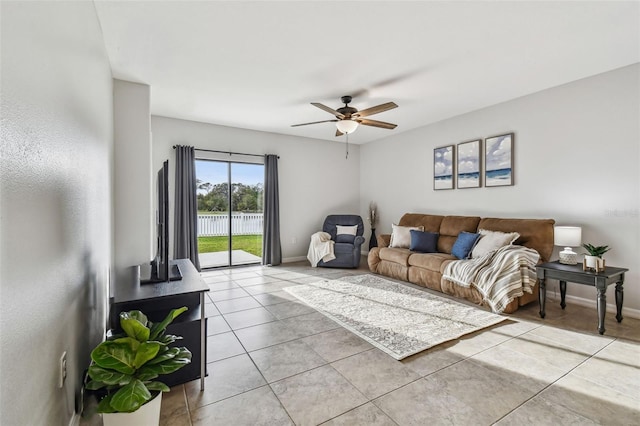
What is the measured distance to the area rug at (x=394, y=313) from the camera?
262cm

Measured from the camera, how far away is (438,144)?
5.18 metres

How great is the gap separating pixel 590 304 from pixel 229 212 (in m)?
5.48

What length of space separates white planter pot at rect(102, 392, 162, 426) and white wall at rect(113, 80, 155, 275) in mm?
2481

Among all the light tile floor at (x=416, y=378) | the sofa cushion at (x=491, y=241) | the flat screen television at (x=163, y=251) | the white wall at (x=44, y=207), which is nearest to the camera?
the white wall at (x=44, y=207)

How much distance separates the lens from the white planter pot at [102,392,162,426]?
132 centimetres

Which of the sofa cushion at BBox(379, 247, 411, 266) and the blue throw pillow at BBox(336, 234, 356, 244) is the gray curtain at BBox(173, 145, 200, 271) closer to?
the blue throw pillow at BBox(336, 234, 356, 244)

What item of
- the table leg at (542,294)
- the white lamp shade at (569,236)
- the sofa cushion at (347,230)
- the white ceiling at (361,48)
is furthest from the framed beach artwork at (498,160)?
the sofa cushion at (347,230)

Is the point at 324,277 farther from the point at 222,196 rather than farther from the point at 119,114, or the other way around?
→ the point at 119,114

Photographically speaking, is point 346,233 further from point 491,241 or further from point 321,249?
point 491,241

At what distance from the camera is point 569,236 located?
125 inches

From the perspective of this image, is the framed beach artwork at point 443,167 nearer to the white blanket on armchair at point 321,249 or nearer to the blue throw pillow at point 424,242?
the blue throw pillow at point 424,242

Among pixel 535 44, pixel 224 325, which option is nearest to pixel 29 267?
pixel 224 325

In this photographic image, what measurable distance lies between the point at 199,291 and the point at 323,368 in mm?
1081

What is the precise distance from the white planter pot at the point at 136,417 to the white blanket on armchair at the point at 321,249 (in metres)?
4.22
